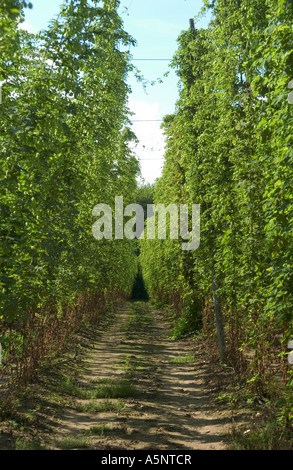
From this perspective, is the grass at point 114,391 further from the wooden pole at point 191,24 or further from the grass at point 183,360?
the wooden pole at point 191,24

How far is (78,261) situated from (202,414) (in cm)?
574

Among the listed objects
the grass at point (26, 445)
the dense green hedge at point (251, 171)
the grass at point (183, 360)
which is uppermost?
the dense green hedge at point (251, 171)

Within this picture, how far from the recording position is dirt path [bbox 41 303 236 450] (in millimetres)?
6281

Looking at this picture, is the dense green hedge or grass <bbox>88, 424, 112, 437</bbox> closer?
the dense green hedge

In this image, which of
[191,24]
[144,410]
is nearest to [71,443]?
[144,410]

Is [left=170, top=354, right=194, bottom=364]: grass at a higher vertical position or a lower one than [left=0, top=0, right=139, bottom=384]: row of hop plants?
lower

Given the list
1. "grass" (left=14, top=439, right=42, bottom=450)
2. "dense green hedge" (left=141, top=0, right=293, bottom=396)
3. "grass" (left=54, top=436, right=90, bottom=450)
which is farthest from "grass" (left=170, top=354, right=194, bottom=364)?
"grass" (left=14, top=439, right=42, bottom=450)

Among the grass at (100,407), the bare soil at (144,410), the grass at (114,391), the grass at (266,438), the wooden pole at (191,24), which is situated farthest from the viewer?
the wooden pole at (191,24)

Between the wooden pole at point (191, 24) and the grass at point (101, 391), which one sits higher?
the wooden pole at point (191, 24)

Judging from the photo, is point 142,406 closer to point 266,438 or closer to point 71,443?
point 71,443

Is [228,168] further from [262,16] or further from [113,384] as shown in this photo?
[113,384]

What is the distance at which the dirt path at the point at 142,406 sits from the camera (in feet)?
20.6

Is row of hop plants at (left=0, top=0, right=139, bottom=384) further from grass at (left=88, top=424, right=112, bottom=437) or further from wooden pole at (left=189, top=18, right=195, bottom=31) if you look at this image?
wooden pole at (left=189, top=18, right=195, bottom=31)

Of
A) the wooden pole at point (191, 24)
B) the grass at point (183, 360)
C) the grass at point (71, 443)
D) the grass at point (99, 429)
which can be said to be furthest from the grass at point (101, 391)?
the wooden pole at point (191, 24)
